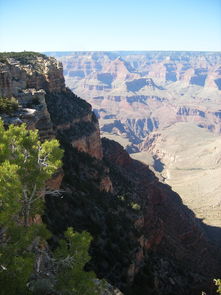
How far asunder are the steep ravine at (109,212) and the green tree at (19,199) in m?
10.8

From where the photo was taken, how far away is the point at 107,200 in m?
47.6

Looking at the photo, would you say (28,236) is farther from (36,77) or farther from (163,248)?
(36,77)

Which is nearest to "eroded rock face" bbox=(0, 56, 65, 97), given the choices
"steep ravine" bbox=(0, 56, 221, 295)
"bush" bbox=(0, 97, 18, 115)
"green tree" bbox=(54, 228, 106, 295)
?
"steep ravine" bbox=(0, 56, 221, 295)

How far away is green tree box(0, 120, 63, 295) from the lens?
1259 centimetres

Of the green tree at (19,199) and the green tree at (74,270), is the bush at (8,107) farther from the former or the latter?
the green tree at (74,270)

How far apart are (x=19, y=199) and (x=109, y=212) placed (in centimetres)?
2856

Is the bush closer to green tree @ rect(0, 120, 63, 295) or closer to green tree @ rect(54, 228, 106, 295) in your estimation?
green tree @ rect(0, 120, 63, 295)

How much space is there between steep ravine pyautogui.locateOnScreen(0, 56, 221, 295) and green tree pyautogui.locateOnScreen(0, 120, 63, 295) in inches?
424

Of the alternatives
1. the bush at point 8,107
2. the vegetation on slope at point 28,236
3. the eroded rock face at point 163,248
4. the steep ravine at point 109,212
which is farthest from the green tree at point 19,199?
the eroded rock face at point 163,248

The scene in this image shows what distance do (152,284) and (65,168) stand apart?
16050 millimetres

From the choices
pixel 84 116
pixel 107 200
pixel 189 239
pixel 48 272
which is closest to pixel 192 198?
pixel 189 239

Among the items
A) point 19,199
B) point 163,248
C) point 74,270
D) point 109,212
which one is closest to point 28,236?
point 19,199

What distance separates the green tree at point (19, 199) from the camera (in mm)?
12594

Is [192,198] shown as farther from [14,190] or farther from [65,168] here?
[14,190]
